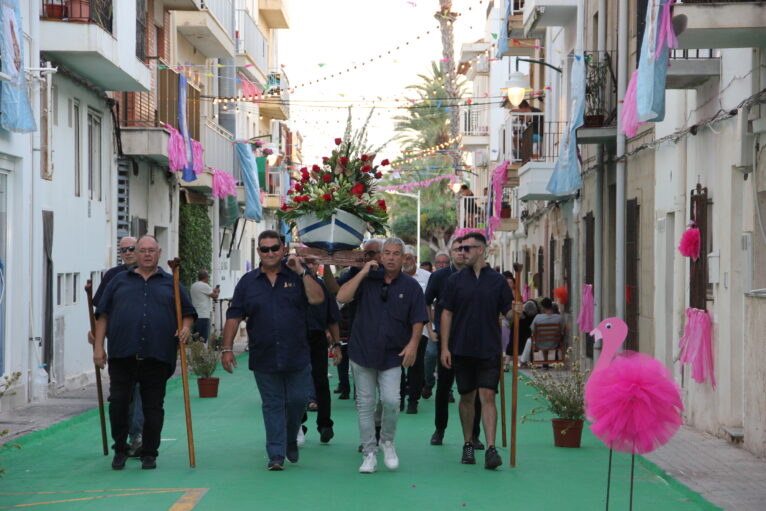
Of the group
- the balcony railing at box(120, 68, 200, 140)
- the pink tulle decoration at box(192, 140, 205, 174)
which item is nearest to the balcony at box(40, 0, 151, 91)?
the balcony railing at box(120, 68, 200, 140)

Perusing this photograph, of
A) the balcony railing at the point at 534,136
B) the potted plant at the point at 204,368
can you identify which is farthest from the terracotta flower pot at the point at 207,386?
the balcony railing at the point at 534,136

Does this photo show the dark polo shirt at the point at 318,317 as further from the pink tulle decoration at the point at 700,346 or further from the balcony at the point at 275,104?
the balcony at the point at 275,104

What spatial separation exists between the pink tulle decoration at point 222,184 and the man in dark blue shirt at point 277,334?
66.1 ft

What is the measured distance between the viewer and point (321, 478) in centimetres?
1056

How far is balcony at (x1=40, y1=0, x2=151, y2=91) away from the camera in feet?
61.6

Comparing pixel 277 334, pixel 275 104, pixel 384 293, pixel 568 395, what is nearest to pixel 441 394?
pixel 568 395

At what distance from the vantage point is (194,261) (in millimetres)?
Answer: 31703

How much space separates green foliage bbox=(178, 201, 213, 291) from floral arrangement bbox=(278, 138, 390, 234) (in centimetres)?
1819

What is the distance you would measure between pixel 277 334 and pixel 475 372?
6.16 ft

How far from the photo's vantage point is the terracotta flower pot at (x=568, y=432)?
41.5 ft

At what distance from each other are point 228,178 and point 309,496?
2385 cm

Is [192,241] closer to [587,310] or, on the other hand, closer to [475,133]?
[587,310]

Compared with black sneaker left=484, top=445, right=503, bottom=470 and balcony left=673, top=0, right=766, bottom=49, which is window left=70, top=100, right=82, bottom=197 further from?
black sneaker left=484, top=445, right=503, bottom=470

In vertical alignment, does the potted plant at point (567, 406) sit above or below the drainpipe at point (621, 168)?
below
